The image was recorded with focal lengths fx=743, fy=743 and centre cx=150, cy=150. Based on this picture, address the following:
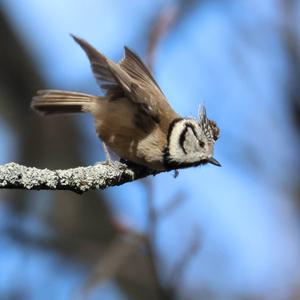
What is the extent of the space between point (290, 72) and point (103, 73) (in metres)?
2.84

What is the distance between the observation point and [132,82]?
3133 mm

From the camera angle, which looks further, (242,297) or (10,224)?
(242,297)

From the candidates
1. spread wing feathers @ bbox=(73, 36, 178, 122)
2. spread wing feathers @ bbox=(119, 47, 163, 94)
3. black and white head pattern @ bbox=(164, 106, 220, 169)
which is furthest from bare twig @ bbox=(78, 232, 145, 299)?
spread wing feathers @ bbox=(119, 47, 163, 94)

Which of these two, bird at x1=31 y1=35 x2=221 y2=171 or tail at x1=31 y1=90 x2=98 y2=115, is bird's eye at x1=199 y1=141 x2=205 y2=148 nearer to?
bird at x1=31 y1=35 x2=221 y2=171

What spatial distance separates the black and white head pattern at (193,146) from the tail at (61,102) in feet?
1.72

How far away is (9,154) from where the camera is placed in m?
6.50

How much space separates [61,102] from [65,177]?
1.09 m

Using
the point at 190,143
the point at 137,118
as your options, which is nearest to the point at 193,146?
the point at 190,143

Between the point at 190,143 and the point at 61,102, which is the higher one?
the point at 61,102

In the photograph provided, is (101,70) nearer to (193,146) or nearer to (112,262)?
(193,146)

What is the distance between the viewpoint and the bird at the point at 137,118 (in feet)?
9.90

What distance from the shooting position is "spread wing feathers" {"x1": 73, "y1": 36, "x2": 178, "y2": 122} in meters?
2.90

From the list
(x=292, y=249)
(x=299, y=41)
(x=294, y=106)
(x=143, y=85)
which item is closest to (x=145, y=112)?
(x=143, y=85)

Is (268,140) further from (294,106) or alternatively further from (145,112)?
(145,112)
